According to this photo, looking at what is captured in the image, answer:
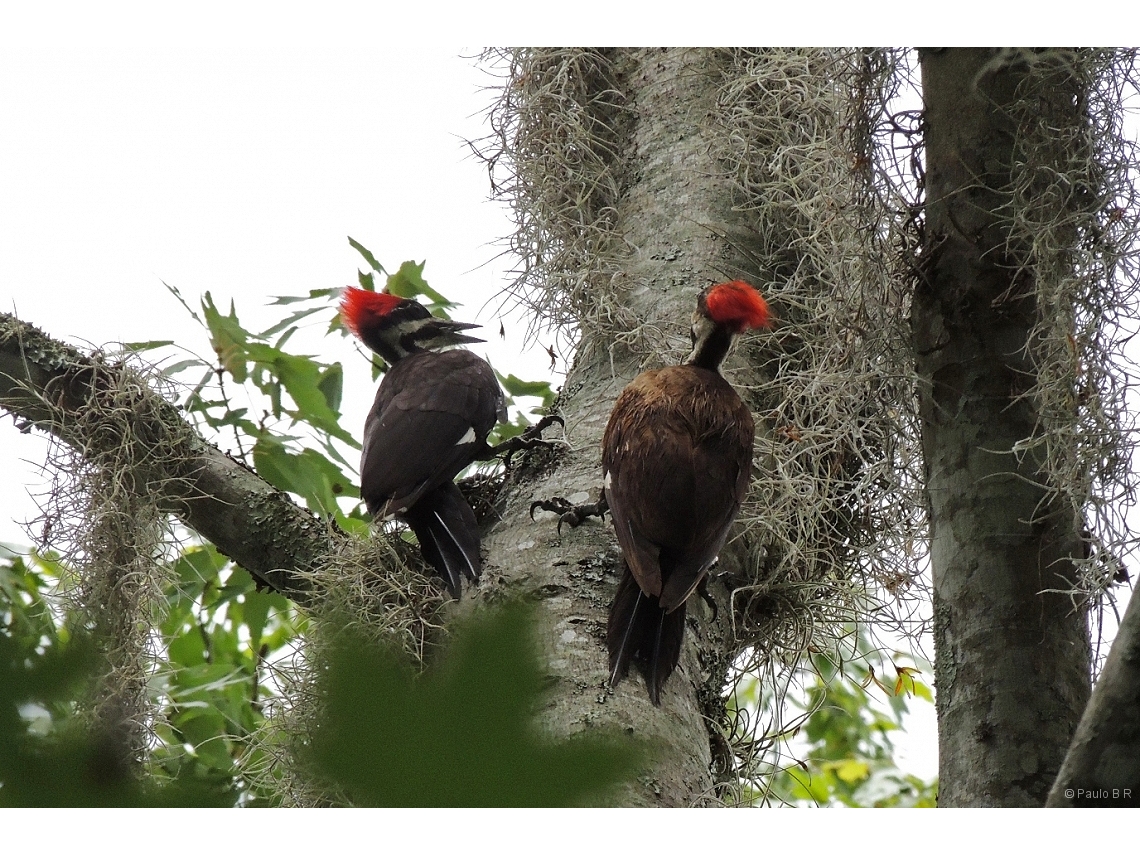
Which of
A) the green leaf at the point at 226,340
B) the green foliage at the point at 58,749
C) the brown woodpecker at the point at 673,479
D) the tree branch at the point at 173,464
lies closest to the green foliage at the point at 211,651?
the tree branch at the point at 173,464

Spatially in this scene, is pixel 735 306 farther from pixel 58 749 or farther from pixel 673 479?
pixel 58 749

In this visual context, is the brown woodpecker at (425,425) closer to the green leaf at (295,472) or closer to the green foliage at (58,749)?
the green leaf at (295,472)

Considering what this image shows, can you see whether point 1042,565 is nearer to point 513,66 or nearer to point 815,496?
point 815,496

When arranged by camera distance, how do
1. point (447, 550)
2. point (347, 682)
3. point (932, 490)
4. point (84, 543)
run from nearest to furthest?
point (347, 682) → point (932, 490) → point (447, 550) → point (84, 543)

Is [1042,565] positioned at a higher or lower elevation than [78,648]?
higher

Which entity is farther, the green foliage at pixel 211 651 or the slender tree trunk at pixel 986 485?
the green foliage at pixel 211 651

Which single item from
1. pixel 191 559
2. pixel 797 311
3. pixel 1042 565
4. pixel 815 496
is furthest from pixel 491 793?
pixel 191 559

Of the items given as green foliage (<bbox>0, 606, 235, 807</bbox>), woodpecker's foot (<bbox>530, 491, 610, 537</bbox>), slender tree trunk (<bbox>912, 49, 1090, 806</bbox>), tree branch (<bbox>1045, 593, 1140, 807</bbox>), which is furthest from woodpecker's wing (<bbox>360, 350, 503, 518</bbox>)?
green foliage (<bbox>0, 606, 235, 807</bbox>)

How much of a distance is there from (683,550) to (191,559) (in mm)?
1231

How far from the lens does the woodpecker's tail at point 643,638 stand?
152 centimetres

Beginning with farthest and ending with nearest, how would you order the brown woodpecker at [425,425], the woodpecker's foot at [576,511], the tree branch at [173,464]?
the tree branch at [173,464] < the brown woodpecker at [425,425] < the woodpecker's foot at [576,511]

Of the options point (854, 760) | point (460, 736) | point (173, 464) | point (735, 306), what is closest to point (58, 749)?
point (460, 736)

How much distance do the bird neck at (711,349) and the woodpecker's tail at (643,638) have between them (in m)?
0.51

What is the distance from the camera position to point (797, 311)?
7.35ft
